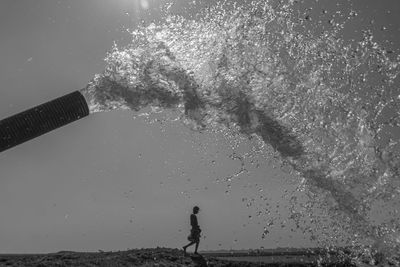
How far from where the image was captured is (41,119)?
660cm

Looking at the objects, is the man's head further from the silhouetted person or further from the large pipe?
the large pipe

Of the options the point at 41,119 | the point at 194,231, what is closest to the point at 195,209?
Result: the point at 194,231

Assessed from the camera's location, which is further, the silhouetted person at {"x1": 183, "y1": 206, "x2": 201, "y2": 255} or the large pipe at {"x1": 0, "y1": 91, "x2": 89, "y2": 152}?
the silhouetted person at {"x1": 183, "y1": 206, "x2": 201, "y2": 255}

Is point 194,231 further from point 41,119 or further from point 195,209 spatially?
point 41,119

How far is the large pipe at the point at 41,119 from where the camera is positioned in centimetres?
633

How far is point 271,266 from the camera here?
12.5m

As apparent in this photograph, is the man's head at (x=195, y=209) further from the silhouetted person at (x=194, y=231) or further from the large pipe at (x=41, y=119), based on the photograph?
the large pipe at (x=41, y=119)

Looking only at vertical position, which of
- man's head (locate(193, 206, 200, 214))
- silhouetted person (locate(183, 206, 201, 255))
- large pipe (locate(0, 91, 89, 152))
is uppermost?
large pipe (locate(0, 91, 89, 152))

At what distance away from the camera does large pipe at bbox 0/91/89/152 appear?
6.33 m

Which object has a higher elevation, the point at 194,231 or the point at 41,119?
the point at 41,119

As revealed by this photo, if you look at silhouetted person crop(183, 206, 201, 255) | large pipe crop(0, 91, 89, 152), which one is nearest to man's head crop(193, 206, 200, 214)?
silhouetted person crop(183, 206, 201, 255)

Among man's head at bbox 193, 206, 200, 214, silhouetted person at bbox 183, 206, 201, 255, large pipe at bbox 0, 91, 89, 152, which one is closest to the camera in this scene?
large pipe at bbox 0, 91, 89, 152

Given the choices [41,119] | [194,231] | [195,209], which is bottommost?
[194,231]

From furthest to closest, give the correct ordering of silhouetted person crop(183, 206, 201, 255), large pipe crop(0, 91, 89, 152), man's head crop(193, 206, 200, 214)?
man's head crop(193, 206, 200, 214)
silhouetted person crop(183, 206, 201, 255)
large pipe crop(0, 91, 89, 152)
